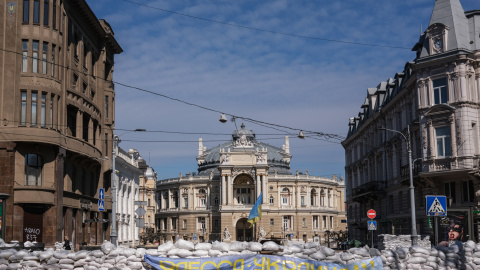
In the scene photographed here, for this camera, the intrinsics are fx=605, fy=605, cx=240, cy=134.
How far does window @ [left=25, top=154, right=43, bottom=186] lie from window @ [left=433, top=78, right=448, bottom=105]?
81.7ft

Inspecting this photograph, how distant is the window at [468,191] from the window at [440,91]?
5.32 metres

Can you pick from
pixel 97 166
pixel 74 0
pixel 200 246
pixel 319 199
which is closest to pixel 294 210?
pixel 319 199

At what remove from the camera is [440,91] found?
38.7 m

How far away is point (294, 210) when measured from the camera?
10856 centimetres

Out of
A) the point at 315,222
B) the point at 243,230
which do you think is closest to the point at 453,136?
the point at 243,230

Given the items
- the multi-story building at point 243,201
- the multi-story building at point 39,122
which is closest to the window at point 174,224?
the multi-story building at point 243,201

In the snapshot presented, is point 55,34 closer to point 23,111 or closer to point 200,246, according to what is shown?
point 23,111

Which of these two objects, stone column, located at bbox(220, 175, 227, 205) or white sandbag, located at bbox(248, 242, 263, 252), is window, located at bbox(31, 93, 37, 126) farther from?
stone column, located at bbox(220, 175, 227, 205)

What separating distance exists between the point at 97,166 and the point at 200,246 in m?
31.1

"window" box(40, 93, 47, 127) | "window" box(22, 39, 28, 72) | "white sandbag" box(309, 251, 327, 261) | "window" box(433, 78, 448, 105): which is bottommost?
"white sandbag" box(309, 251, 327, 261)

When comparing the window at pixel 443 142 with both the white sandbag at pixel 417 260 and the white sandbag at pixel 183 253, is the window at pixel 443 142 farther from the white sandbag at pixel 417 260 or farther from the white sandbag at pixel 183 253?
the white sandbag at pixel 183 253

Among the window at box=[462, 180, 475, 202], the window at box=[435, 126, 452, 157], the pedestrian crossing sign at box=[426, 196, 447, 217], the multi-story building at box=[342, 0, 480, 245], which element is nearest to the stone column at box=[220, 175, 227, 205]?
the multi-story building at box=[342, 0, 480, 245]

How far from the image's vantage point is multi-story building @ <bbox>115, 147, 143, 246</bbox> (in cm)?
5650

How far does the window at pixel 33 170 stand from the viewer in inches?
1369
